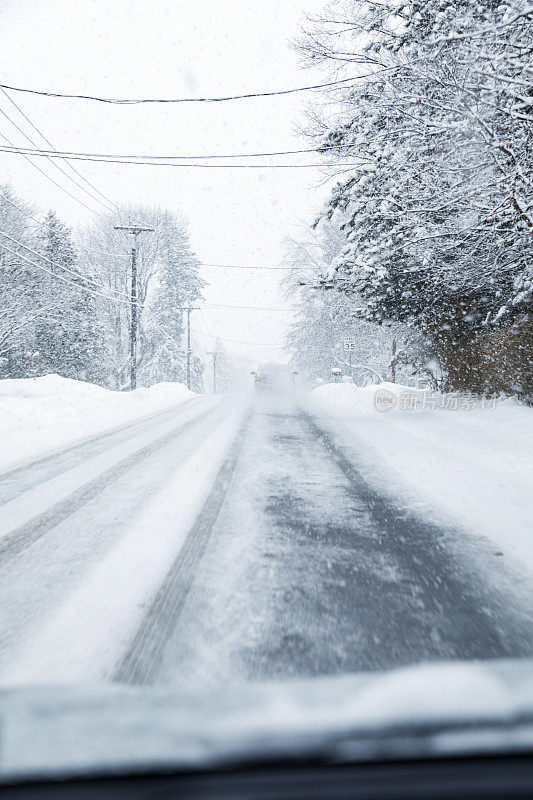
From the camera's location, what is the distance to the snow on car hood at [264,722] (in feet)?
2.88

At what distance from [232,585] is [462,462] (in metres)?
3.98

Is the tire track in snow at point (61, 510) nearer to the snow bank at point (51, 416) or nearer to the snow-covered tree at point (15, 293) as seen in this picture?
the snow bank at point (51, 416)

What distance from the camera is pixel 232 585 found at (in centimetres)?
255

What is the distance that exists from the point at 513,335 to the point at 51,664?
855 centimetres

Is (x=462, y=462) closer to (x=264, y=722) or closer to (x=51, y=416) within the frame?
(x=264, y=722)

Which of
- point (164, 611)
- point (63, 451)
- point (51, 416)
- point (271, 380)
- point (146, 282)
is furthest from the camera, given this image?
point (146, 282)

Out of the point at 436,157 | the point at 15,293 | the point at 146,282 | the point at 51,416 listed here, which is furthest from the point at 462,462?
the point at 146,282

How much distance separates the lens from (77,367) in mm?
28391

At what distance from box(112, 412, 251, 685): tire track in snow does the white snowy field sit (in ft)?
5.93

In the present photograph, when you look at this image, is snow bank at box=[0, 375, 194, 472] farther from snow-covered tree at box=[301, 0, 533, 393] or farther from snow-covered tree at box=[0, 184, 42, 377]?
snow-covered tree at box=[0, 184, 42, 377]

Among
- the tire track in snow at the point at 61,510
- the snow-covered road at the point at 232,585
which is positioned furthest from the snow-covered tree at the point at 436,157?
the tire track in snow at the point at 61,510

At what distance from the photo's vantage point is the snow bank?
7.04m

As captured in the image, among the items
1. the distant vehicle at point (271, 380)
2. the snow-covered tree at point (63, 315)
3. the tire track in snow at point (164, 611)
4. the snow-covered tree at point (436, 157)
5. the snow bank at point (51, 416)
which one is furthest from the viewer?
the distant vehicle at point (271, 380)

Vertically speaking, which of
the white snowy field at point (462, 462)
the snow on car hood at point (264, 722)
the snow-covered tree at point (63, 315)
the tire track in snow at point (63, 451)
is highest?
the snow-covered tree at point (63, 315)
